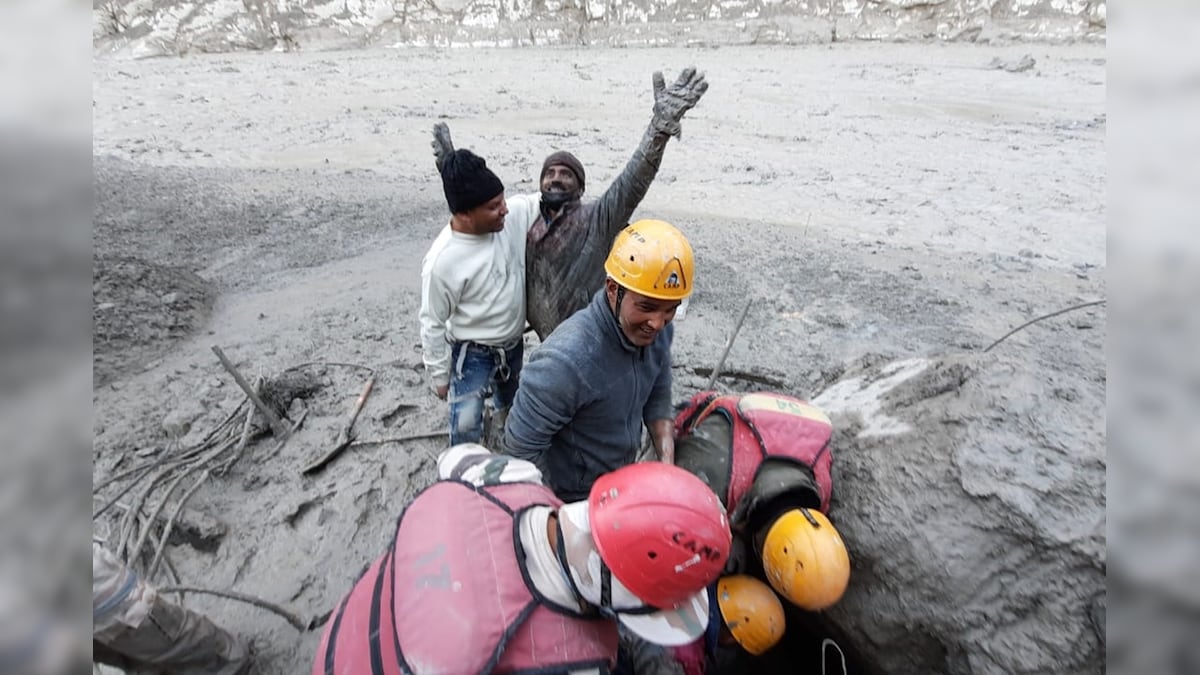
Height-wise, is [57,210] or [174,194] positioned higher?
[57,210]

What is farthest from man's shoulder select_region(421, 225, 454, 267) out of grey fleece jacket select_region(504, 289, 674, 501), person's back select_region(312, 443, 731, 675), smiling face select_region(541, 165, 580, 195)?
person's back select_region(312, 443, 731, 675)

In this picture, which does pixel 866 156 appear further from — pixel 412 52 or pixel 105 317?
pixel 412 52

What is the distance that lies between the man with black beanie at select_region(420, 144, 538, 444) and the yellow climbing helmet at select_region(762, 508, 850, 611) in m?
1.48

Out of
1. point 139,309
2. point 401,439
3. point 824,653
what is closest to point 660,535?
point 824,653

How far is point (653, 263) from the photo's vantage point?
2.00 metres

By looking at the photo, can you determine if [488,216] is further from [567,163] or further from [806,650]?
[806,650]

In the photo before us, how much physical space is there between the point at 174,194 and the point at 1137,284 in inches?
358

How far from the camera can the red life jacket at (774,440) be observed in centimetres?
236

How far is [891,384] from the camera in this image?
274 cm

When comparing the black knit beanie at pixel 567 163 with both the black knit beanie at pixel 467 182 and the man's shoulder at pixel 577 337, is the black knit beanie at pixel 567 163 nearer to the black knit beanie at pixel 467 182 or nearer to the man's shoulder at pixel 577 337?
the black knit beanie at pixel 467 182

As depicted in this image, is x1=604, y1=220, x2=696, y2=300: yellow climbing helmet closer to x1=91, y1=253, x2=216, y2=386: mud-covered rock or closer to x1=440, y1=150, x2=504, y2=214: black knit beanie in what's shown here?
x1=440, y1=150, x2=504, y2=214: black knit beanie

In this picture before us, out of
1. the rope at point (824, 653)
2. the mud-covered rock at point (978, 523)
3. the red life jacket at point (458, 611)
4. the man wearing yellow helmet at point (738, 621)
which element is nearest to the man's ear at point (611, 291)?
the red life jacket at point (458, 611)

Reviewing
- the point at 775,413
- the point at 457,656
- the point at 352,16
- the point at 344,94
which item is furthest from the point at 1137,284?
the point at 352,16

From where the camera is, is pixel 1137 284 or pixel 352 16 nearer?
pixel 1137 284
